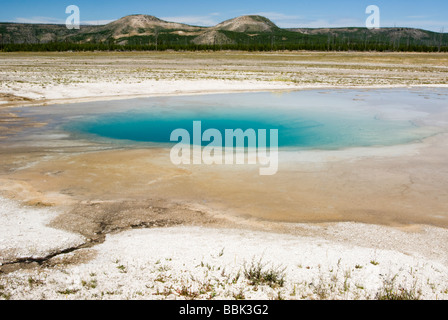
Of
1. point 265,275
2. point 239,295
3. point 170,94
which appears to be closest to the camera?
point 239,295

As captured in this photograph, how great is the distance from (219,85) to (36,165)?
21.4 m

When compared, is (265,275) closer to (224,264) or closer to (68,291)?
(224,264)

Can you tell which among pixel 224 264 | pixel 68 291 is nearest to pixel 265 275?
pixel 224 264

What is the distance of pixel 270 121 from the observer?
18375 mm

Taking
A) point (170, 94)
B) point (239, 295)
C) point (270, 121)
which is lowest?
point (239, 295)

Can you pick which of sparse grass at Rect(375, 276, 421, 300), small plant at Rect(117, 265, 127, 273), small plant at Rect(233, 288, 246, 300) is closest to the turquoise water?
sparse grass at Rect(375, 276, 421, 300)

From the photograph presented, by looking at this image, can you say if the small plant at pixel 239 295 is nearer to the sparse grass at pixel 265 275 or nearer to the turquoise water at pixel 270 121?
the sparse grass at pixel 265 275

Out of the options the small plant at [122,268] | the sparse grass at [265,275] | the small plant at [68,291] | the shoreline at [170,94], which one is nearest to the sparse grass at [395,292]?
the sparse grass at [265,275]

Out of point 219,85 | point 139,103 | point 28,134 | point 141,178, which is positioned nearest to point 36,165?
point 141,178

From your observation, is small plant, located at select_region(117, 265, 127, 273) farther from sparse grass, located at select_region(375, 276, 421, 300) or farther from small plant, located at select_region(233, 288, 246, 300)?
sparse grass, located at select_region(375, 276, 421, 300)

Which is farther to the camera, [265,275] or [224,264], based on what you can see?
[224,264]

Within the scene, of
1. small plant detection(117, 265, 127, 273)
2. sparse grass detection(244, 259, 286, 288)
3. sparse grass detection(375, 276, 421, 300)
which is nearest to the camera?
sparse grass detection(375, 276, 421, 300)

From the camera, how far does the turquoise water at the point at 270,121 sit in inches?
586

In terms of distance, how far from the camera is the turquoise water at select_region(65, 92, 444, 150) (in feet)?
48.8
